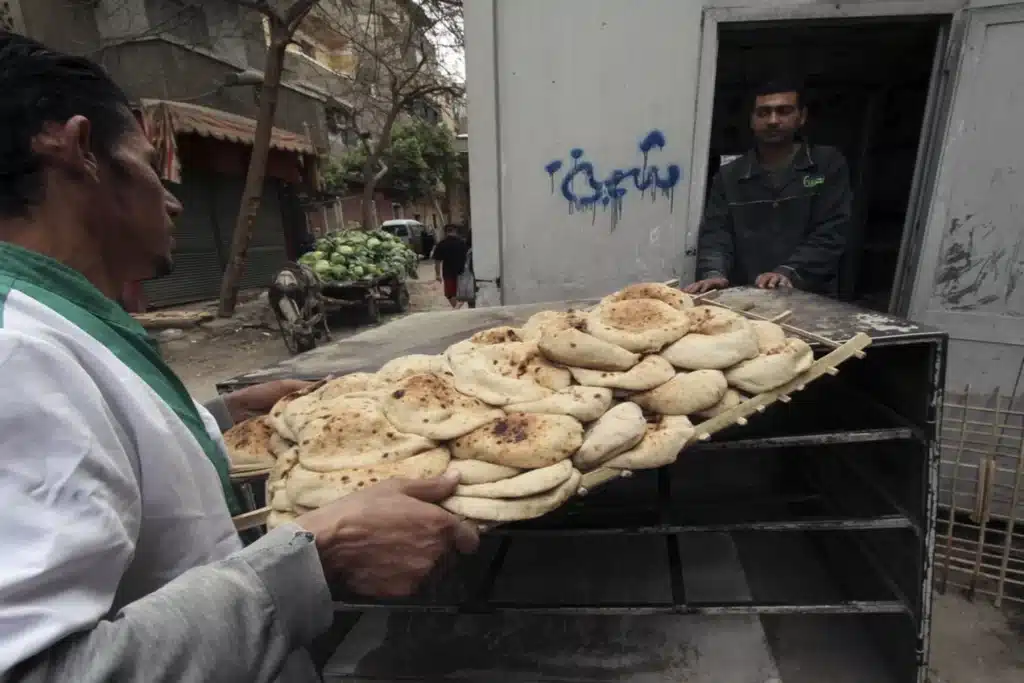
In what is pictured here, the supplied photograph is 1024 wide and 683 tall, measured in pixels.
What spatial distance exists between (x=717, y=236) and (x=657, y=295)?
1.89 m

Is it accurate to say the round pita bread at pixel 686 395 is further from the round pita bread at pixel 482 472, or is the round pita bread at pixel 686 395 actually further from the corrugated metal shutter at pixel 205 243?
the corrugated metal shutter at pixel 205 243

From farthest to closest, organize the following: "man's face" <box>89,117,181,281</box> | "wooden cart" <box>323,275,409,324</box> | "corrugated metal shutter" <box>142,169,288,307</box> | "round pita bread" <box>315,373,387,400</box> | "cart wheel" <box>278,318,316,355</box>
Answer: "corrugated metal shutter" <box>142,169,288,307</box> → "wooden cart" <box>323,275,409,324</box> → "cart wheel" <box>278,318,316,355</box> → "round pita bread" <box>315,373,387,400</box> → "man's face" <box>89,117,181,281</box>

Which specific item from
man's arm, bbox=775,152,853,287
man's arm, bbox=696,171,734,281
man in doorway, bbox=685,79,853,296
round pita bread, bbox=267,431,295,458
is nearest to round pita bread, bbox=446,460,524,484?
round pita bread, bbox=267,431,295,458

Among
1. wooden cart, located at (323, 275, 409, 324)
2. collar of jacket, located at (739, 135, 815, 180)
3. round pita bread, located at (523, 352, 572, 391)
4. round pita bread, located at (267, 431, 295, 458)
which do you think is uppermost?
collar of jacket, located at (739, 135, 815, 180)

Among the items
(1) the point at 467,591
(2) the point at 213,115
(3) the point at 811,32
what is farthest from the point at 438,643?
(2) the point at 213,115

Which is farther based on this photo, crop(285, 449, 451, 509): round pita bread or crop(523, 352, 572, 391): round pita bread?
crop(523, 352, 572, 391): round pita bread

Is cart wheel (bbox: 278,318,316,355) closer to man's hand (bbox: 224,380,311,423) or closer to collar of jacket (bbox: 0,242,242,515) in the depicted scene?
man's hand (bbox: 224,380,311,423)

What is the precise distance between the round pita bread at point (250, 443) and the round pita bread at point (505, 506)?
588mm

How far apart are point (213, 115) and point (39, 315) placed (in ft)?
39.1

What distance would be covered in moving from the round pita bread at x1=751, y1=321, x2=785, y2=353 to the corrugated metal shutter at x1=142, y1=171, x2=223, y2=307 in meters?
11.1

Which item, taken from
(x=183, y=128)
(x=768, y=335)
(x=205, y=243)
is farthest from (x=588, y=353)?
(x=205, y=243)

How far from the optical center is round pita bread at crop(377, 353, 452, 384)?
5.97ft

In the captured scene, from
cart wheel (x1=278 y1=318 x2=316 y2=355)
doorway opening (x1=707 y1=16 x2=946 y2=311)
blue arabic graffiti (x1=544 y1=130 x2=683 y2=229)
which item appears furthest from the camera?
cart wheel (x1=278 y1=318 x2=316 y2=355)

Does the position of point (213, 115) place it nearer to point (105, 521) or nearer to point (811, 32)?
point (811, 32)
